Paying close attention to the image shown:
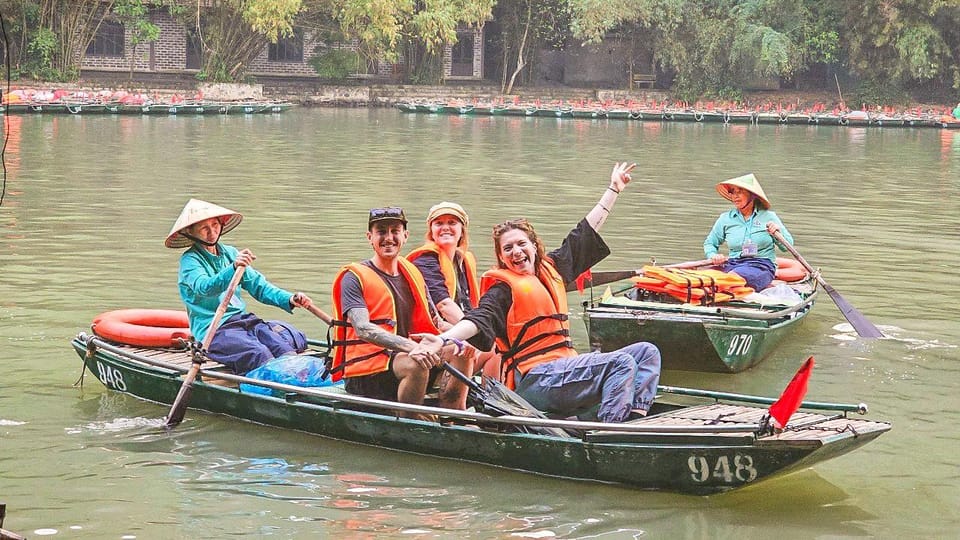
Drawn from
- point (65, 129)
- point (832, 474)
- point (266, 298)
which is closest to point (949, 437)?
point (832, 474)

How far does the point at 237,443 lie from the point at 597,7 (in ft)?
116

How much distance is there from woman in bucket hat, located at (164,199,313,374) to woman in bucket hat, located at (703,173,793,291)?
3587 mm

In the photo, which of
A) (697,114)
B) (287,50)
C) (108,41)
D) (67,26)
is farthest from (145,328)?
(287,50)

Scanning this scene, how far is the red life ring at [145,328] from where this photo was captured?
8195 mm

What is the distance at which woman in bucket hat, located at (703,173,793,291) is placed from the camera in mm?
9984

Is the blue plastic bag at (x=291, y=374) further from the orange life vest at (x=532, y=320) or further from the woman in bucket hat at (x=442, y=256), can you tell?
the orange life vest at (x=532, y=320)

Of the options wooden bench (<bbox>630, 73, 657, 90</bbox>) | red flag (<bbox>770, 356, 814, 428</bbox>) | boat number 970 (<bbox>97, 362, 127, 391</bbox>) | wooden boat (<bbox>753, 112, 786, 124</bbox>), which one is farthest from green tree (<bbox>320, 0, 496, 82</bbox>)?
red flag (<bbox>770, 356, 814, 428</bbox>)

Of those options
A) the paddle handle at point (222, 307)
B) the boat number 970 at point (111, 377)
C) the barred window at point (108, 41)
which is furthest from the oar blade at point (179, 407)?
the barred window at point (108, 41)

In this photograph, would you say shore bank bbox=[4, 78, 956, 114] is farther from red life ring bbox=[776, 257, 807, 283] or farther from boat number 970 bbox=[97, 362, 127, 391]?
boat number 970 bbox=[97, 362, 127, 391]

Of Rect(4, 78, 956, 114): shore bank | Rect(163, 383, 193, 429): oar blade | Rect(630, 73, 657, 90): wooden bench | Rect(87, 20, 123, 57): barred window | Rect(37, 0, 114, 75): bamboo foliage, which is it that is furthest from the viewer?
Rect(630, 73, 657, 90): wooden bench

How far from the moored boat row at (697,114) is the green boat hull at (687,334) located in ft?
104

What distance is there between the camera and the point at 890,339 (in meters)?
10.3

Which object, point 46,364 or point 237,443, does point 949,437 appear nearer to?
point 237,443

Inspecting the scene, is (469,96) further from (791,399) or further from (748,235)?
(791,399)
